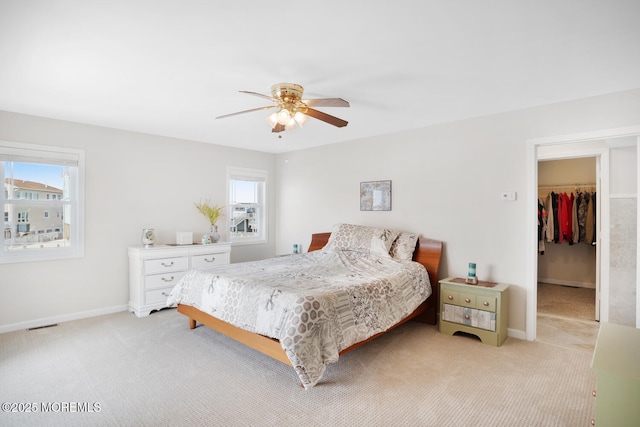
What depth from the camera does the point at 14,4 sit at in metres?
1.78

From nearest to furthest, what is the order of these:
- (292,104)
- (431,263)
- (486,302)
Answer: (292,104) → (486,302) → (431,263)

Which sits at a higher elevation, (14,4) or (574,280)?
(14,4)

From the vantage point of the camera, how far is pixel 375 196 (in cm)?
476

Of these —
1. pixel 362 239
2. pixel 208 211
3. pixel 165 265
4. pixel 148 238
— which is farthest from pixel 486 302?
pixel 148 238

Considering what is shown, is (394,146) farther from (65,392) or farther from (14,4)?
(65,392)

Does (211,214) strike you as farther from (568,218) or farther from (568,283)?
(568,283)

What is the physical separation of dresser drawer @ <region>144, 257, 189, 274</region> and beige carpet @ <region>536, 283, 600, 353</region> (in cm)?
436

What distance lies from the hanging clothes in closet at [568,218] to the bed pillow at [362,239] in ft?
10.8

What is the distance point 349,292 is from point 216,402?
1.28m

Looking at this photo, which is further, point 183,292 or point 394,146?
point 394,146

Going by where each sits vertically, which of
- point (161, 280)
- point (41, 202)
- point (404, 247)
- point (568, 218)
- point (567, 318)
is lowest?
point (567, 318)

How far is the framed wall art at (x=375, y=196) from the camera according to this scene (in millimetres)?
4637

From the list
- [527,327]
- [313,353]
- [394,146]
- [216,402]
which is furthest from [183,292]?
[527,327]

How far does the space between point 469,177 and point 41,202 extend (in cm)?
511
